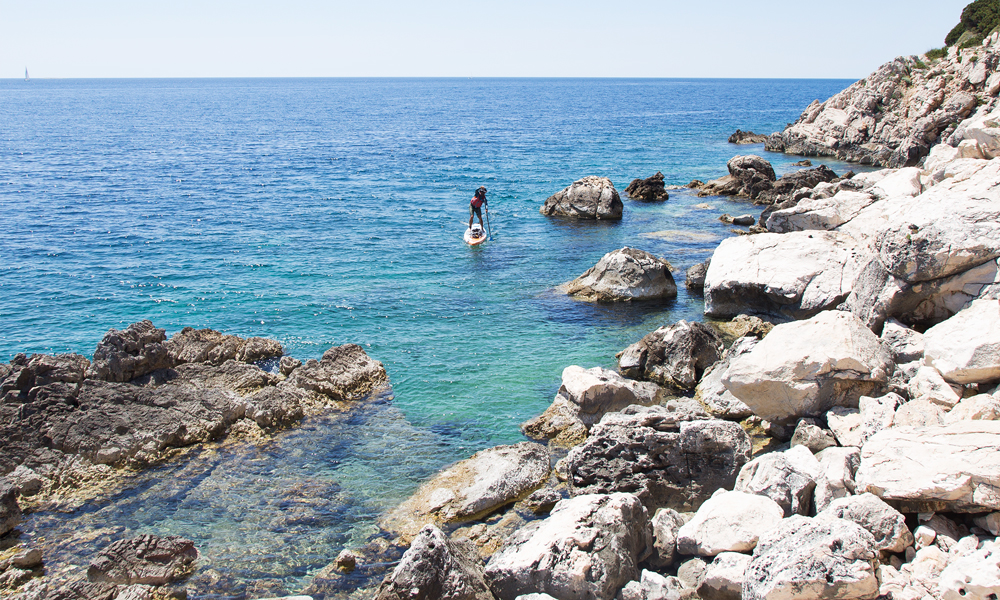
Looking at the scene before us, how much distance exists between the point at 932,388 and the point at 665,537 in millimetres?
6120

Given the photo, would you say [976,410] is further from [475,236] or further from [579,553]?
[475,236]

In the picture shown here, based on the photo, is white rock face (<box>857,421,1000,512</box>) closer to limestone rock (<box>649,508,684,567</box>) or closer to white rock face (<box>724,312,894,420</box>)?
white rock face (<box>724,312,894,420</box>)

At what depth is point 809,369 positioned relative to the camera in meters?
14.2

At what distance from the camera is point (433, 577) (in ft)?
35.6

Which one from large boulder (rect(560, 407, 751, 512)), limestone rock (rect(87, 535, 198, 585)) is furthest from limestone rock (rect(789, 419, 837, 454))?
limestone rock (rect(87, 535, 198, 585))

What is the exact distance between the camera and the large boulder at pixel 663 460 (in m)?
14.1

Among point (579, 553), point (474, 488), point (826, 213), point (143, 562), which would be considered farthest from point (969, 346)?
point (143, 562)

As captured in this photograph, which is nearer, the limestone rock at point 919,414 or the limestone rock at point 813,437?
the limestone rock at point 919,414

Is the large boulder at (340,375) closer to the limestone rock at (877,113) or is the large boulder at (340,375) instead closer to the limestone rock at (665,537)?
the limestone rock at (665,537)

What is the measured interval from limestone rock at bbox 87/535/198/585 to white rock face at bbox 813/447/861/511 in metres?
11.7

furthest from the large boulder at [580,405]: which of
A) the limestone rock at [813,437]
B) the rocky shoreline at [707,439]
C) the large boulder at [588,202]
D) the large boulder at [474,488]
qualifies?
the large boulder at [588,202]


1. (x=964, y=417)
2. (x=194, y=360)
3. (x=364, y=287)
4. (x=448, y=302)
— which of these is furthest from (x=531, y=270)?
(x=964, y=417)

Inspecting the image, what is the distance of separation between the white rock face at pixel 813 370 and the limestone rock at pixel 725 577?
503cm

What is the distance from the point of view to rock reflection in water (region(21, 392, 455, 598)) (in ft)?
42.2
